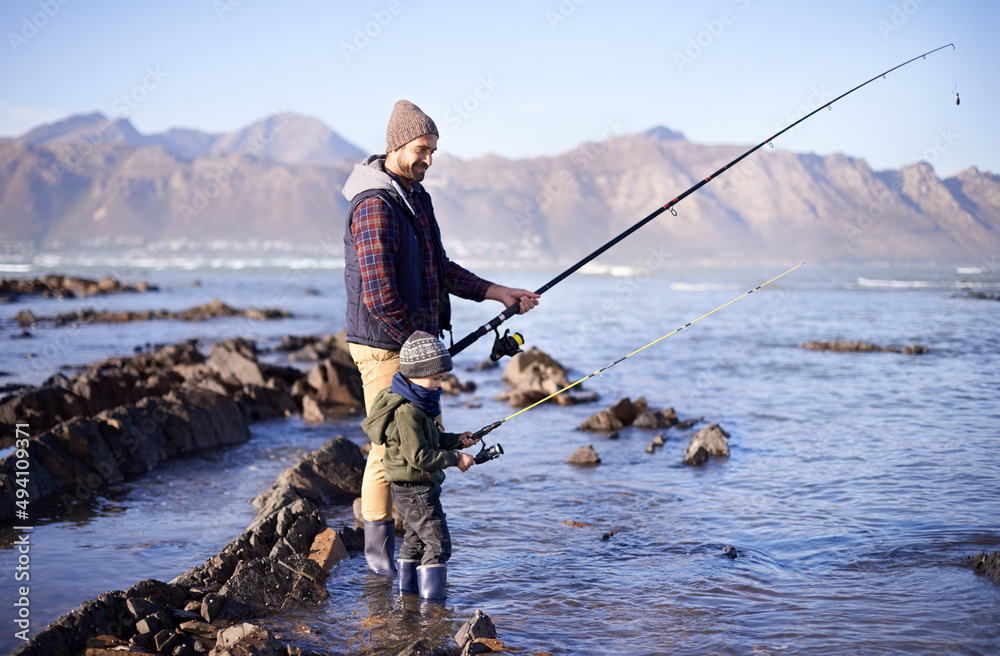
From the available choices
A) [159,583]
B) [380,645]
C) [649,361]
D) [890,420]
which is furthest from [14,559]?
[649,361]

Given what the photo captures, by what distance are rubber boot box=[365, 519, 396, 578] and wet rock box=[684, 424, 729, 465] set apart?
157 inches

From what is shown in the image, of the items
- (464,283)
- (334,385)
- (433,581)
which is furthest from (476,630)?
(334,385)

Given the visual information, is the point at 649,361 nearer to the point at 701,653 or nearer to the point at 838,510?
the point at 838,510

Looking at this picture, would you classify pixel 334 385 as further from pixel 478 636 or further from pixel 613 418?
pixel 478 636

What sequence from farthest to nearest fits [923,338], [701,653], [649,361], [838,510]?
[923,338], [649,361], [838,510], [701,653]

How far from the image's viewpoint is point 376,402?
386cm

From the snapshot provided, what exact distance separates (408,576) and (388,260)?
177 cm

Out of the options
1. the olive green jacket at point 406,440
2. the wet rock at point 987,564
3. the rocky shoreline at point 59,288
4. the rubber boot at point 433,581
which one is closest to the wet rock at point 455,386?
the rubber boot at point 433,581

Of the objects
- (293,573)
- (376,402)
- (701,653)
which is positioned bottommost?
(701,653)

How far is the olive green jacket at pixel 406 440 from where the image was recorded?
3686 mm

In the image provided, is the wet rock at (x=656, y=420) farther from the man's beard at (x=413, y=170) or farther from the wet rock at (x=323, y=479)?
the man's beard at (x=413, y=170)

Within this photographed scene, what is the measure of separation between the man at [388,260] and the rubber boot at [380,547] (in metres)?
0.01

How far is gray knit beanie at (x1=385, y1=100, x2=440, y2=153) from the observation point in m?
3.82

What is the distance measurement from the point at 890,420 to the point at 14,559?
897 cm
